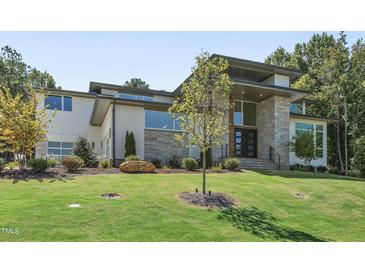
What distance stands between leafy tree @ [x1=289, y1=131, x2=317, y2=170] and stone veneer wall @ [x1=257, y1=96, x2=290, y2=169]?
618mm

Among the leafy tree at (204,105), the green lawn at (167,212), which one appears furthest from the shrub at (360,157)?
the leafy tree at (204,105)

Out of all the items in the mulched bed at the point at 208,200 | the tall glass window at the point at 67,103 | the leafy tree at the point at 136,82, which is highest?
the leafy tree at the point at 136,82

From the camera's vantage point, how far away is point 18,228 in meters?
7.64

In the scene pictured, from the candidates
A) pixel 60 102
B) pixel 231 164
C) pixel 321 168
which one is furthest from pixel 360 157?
pixel 60 102

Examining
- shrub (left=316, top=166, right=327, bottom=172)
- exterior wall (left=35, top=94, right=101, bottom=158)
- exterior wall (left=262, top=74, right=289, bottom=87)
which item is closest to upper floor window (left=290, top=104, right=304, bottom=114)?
exterior wall (left=262, top=74, right=289, bottom=87)

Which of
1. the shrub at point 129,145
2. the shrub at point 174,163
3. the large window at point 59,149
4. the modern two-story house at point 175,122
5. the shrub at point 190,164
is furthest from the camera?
the large window at point 59,149

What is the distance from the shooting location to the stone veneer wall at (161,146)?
805 inches

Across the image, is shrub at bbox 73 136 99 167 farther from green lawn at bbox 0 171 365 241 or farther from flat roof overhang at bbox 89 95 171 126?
green lawn at bbox 0 171 365 241

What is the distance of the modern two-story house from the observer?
20.4 metres

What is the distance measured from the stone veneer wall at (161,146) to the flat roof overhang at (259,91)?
18.3ft

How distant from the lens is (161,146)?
67.9 feet

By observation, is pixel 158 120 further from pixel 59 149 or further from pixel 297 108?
pixel 297 108

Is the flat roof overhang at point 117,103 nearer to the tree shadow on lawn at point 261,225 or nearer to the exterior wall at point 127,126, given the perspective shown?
the exterior wall at point 127,126

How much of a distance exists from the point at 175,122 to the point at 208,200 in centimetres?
1087
